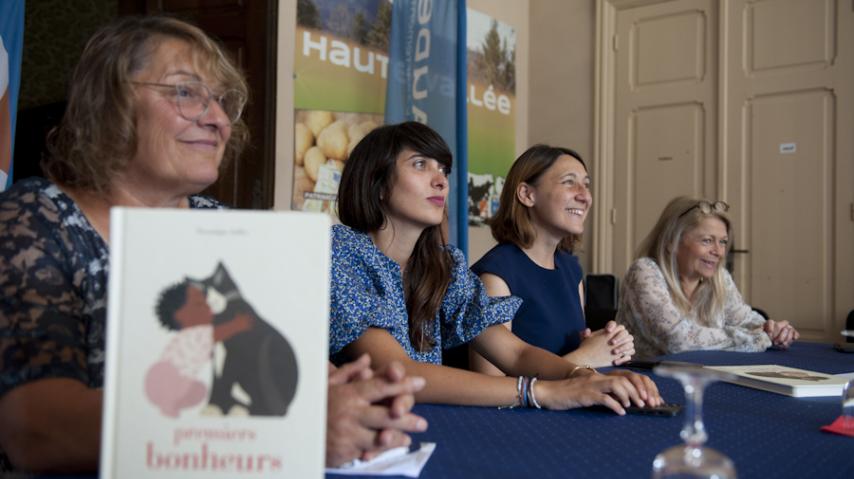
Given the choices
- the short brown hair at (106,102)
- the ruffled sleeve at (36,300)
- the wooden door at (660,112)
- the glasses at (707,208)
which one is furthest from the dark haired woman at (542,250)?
the wooden door at (660,112)

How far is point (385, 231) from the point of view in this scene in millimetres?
1871

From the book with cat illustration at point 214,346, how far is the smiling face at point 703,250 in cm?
252

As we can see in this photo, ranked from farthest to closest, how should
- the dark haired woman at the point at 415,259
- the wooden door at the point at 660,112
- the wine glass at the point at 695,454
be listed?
the wooden door at the point at 660,112 < the dark haired woman at the point at 415,259 < the wine glass at the point at 695,454

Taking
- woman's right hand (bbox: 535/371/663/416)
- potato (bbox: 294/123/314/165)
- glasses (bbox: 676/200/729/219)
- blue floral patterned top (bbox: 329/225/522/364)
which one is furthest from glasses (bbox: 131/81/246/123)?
potato (bbox: 294/123/314/165)

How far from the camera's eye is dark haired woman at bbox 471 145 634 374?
227 centimetres

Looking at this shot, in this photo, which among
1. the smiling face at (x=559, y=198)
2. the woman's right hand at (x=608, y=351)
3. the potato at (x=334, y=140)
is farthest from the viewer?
the potato at (x=334, y=140)

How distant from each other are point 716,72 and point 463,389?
15.3 ft

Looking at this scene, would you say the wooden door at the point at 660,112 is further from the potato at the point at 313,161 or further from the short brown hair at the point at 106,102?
the short brown hair at the point at 106,102

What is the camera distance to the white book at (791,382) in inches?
59.9

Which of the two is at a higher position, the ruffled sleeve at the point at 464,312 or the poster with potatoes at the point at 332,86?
the poster with potatoes at the point at 332,86

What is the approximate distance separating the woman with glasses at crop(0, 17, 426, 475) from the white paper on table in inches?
0.6

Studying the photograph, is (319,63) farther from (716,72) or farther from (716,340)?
(716,72)

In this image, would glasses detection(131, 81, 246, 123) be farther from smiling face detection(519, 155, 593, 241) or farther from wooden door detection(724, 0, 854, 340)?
wooden door detection(724, 0, 854, 340)

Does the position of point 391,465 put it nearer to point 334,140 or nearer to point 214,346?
point 214,346
